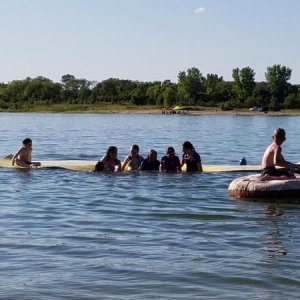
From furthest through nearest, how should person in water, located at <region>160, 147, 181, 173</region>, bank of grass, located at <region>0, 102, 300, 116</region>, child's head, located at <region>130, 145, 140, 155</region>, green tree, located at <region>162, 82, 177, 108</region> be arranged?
green tree, located at <region>162, 82, 177, 108</region> → bank of grass, located at <region>0, 102, 300, 116</region> → child's head, located at <region>130, 145, 140, 155</region> → person in water, located at <region>160, 147, 181, 173</region>

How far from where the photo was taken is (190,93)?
13838 centimetres

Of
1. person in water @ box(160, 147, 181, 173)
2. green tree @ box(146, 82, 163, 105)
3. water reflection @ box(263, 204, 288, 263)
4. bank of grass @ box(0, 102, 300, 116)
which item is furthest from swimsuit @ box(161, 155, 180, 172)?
green tree @ box(146, 82, 163, 105)

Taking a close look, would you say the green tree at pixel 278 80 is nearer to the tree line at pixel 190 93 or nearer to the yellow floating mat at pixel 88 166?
the tree line at pixel 190 93

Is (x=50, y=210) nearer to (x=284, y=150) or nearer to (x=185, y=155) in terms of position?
(x=185, y=155)

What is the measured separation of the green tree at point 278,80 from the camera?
13800 centimetres

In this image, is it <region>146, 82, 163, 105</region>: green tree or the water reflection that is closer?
the water reflection

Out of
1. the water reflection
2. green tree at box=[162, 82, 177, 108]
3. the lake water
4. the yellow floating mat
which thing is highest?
green tree at box=[162, 82, 177, 108]

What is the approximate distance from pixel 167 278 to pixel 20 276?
184 centimetres

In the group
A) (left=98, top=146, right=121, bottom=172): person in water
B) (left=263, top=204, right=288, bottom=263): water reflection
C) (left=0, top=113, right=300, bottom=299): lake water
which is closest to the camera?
(left=0, top=113, right=300, bottom=299): lake water

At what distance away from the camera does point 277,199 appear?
15.8 m

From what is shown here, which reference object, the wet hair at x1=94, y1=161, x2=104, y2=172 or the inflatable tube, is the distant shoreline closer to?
the wet hair at x1=94, y1=161, x2=104, y2=172

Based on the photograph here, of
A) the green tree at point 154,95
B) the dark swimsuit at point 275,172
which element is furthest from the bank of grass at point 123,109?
the dark swimsuit at point 275,172

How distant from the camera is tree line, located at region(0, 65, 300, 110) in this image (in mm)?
136250

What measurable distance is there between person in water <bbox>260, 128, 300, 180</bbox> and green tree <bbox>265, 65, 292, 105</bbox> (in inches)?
4783
